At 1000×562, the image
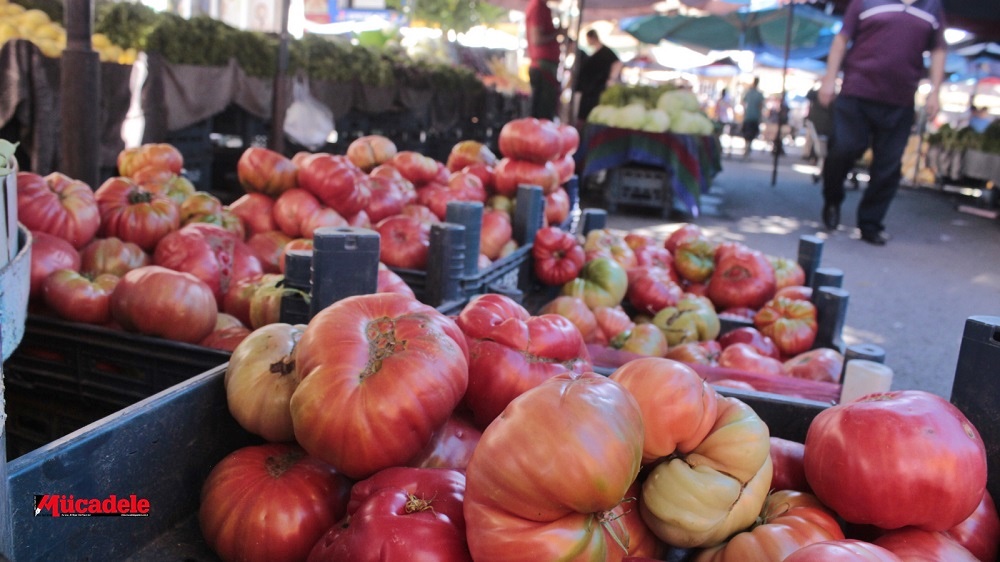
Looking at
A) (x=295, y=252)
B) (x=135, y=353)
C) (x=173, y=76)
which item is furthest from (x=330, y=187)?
(x=173, y=76)

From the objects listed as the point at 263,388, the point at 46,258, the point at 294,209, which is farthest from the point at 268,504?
the point at 294,209

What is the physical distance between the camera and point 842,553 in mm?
1040

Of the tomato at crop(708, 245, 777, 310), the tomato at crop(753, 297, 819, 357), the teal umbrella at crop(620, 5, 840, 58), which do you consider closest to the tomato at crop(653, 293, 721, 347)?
the tomato at crop(753, 297, 819, 357)

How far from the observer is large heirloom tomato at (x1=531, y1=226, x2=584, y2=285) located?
3.92 metres

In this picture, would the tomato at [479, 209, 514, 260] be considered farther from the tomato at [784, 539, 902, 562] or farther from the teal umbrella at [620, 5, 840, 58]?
the teal umbrella at [620, 5, 840, 58]

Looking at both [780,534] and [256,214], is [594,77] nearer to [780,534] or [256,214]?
[256,214]

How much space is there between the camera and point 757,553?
52.5 inches

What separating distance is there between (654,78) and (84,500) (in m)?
43.4

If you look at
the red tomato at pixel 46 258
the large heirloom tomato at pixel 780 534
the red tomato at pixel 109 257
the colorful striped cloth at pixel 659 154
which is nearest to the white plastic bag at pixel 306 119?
the colorful striped cloth at pixel 659 154

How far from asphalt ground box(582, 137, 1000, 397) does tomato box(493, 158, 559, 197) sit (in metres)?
2.11

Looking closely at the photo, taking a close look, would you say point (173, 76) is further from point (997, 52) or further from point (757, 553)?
point (997, 52)

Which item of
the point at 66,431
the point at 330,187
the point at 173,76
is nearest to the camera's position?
the point at 66,431

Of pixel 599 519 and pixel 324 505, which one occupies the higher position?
pixel 599 519

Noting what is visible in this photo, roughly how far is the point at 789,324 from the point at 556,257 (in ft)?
3.87
